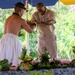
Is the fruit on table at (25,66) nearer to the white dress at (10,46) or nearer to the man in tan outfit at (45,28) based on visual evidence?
the white dress at (10,46)

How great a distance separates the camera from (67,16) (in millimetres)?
6246

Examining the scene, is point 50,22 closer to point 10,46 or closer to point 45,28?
point 45,28

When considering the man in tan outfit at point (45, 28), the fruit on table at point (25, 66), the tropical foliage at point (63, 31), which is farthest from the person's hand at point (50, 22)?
the tropical foliage at point (63, 31)

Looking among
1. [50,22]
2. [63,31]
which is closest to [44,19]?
[50,22]

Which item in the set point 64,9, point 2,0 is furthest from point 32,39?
point 2,0

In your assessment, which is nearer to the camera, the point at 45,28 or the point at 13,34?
→ the point at 13,34

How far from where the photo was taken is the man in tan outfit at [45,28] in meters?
3.10

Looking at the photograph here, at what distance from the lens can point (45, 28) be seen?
3.24 m

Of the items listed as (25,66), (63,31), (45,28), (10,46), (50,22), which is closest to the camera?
(25,66)

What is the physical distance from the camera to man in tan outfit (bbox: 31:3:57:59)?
3102 millimetres

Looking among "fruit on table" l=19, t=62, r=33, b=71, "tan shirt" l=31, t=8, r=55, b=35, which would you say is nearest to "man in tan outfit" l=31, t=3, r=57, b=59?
"tan shirt" l=31, t=8, r=55, b=35

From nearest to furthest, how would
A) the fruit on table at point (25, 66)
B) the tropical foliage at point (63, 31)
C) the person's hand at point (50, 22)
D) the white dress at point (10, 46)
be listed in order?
the fruit on table at point (25, 66), the white dress at point (10, 46), the person's hand at point (50, 22), the tropical foliage at point (63, 31)

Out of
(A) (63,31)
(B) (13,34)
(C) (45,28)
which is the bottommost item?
(B) (13,34)

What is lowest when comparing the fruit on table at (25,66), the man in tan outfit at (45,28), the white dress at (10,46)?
the fruit on table at (25,66)
